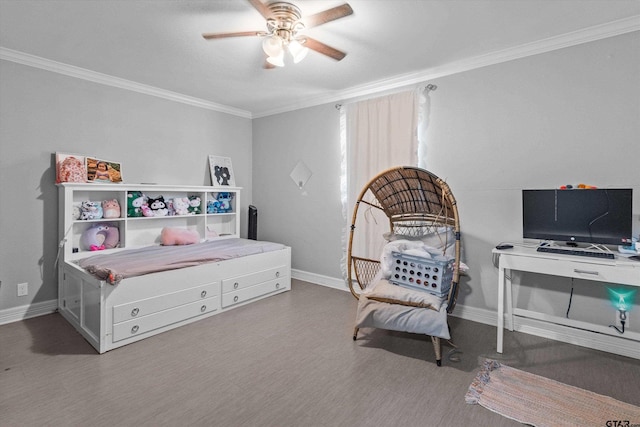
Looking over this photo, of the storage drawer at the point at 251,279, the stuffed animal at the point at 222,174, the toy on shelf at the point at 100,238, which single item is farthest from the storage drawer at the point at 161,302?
the stuffed animal at the point at 222,174

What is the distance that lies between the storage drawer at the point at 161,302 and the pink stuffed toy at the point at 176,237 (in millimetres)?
927

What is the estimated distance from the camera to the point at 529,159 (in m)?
2.82

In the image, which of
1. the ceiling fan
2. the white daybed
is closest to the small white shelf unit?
the white daybed

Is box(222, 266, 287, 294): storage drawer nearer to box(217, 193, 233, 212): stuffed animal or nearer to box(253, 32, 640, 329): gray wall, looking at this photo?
box(217, 193, 233, 212): stuffed animal

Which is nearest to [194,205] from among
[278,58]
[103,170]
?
[103,170]

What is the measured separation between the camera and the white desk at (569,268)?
2049 millimetres

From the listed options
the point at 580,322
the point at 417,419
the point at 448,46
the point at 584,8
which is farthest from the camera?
the point at 448,46

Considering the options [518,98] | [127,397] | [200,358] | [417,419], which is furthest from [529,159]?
[127,397]

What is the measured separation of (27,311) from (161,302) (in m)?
1.51

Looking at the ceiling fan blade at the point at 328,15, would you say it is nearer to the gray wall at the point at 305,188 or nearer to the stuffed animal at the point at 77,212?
the gray wall at the point at 305,188

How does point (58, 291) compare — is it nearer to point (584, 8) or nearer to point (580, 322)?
point (580, 322)

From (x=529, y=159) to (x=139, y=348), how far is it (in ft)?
11.9

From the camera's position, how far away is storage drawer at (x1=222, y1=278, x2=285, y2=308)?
332cm

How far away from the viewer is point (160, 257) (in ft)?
10.1
